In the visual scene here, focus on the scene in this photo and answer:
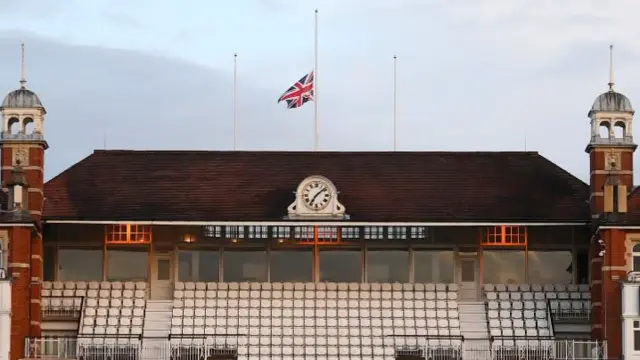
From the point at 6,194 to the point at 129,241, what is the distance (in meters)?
5.55

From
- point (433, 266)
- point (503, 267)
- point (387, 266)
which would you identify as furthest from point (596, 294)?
point (387, 266)

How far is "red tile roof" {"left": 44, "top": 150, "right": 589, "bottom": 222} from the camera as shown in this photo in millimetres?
86312

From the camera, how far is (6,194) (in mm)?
84812

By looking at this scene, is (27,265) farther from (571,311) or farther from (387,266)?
(571,311)

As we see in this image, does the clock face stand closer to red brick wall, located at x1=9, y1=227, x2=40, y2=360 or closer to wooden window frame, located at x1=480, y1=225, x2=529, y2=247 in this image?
wooden window frame, located at x1=480, y1=225, x2=529, y2=247

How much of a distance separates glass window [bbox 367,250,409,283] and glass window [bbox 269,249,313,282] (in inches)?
93.8

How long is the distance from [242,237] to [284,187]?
8.34ft

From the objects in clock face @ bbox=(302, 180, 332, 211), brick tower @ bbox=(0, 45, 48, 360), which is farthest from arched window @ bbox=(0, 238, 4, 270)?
clock face @ bbox=(302, 180, 332, 211)

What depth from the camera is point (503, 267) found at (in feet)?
289

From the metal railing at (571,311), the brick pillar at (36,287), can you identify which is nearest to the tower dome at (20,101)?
the brick pillar at (36,287)

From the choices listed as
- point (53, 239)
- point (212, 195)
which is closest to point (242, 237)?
point (212, 195)

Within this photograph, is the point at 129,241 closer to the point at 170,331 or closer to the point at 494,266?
the point at 170,331

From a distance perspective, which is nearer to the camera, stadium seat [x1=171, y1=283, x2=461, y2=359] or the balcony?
stadium seat [x1=171, y1=283, x2=461, y2=359]

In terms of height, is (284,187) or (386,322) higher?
(284,187)
